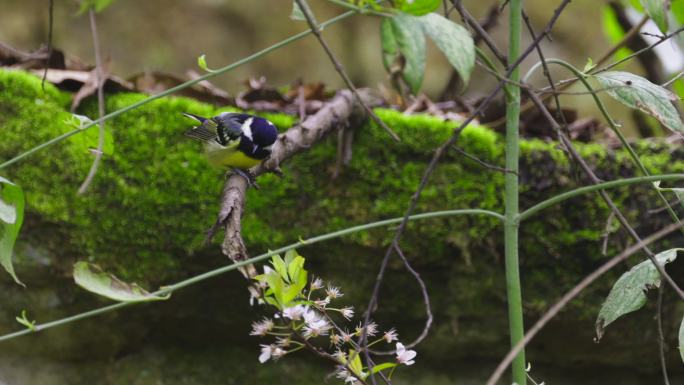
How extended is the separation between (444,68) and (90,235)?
2.93 m

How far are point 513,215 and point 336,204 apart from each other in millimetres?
950

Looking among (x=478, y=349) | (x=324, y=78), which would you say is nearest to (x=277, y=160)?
(x=478, y=349)

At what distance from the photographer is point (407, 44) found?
0.77 m

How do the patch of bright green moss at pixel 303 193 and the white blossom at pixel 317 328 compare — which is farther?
the patch of bright green moss at pixel 303 193

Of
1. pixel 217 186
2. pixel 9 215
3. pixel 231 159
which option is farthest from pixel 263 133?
pixel 9 215

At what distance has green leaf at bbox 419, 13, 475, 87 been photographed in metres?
0.77

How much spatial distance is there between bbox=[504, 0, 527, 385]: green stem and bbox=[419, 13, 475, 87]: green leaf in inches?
13.3

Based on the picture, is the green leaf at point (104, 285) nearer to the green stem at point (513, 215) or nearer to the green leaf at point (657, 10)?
the green stem at point (513, 215)

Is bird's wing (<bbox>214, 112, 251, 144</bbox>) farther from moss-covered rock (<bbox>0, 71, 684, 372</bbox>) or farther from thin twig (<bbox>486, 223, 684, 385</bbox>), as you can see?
thin twig (<bbox>486, 223, 684, 385</bbox>)

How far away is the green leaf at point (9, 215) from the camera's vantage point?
1058 mm

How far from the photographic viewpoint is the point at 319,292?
217 cm

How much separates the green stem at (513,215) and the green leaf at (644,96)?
14 cm

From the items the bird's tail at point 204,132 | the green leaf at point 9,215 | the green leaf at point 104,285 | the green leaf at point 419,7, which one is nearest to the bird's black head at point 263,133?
the bird's tail at point 204,132

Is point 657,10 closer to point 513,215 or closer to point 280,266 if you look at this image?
point 513,215
